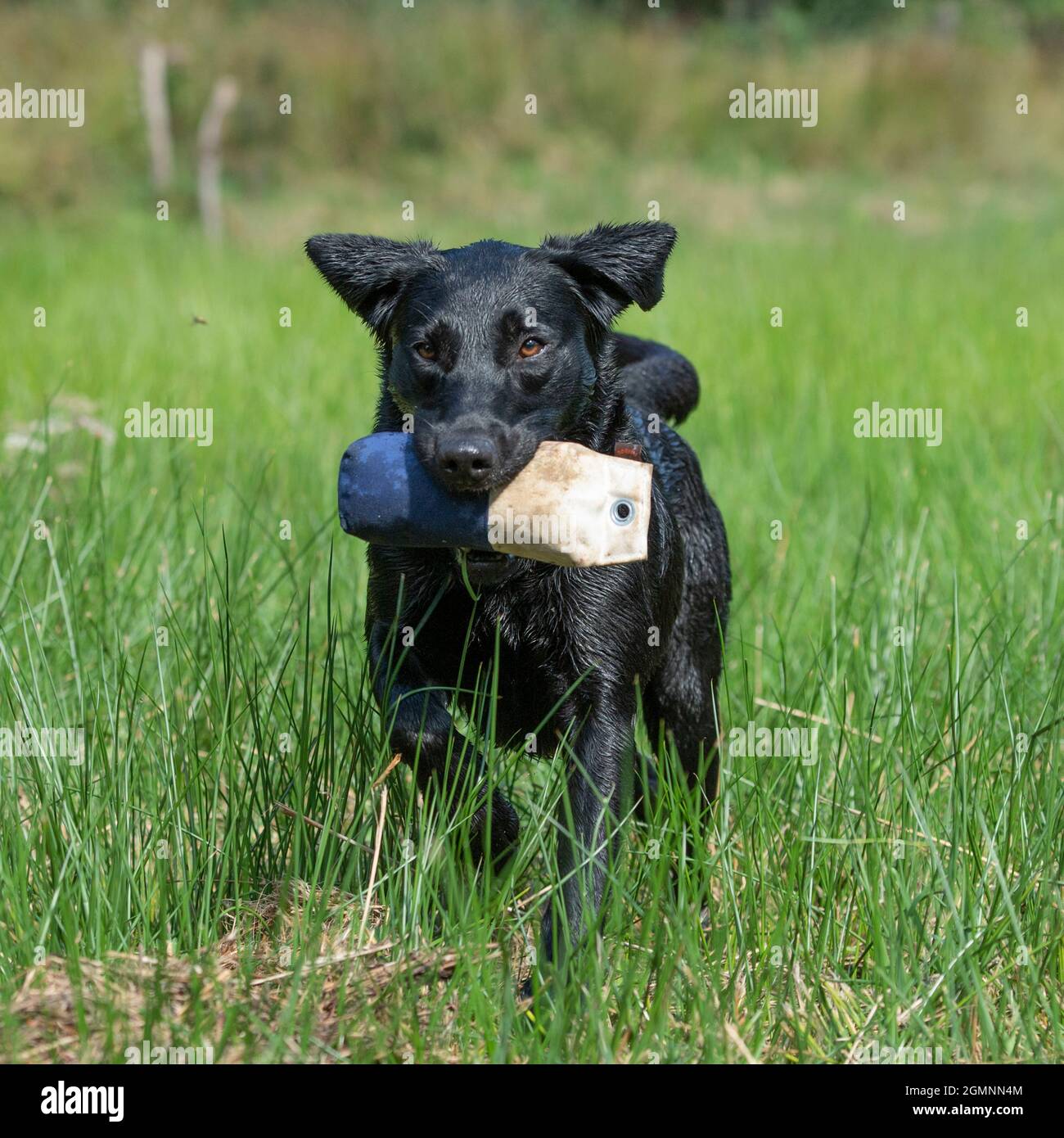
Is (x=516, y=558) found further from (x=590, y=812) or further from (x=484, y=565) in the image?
(x=590, y=812)

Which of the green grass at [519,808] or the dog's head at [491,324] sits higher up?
the dog's head at [491,324]

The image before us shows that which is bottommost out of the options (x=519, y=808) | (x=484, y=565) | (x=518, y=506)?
(x=519, y=808)

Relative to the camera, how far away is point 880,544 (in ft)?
16.6

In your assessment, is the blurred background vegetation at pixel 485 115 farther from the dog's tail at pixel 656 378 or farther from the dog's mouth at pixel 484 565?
the dog's mouth at pixel 484 565

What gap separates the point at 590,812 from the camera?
2.92 metres

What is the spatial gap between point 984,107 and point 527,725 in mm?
22859

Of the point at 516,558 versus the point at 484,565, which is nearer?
the point at 484,565

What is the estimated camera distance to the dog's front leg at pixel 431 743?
2.89 metres

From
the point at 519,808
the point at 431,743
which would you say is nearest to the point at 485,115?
the point at 519,808

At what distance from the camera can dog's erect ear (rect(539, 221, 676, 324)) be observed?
324cm

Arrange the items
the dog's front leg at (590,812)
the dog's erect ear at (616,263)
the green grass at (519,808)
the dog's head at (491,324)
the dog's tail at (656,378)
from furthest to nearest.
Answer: the dog's tail at (656,378) < the dog's erect ear at (616,263) < the dog's head at (491,324) < the dog's front leg at (590,812) < the green grass at (519,808)

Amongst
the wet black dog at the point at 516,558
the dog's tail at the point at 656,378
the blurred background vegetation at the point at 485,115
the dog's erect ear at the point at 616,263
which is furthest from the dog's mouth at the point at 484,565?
the blurred background vegetation at the point at 485,115

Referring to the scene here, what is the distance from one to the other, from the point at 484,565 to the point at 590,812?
1.83 feet

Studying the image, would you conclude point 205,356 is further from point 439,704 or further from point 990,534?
point 439,704
